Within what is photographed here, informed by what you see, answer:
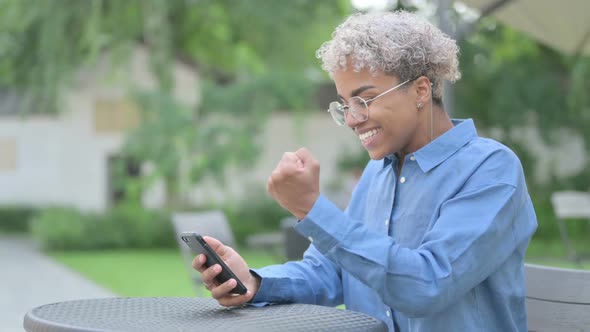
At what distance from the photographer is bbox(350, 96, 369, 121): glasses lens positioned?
7.52 ft

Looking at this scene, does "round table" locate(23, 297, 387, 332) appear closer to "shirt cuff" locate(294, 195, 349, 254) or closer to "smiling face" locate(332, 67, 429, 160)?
"shirt cuff" locate(294, 195, 349, 254)

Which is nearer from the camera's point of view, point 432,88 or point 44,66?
point 432,88

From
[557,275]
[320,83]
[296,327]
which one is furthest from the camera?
[320,83]

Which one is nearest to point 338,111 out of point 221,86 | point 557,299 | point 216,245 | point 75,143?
point 216,245

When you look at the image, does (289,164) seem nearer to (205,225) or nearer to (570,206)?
(205,225)

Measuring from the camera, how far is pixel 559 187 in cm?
1891

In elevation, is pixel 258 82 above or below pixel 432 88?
below

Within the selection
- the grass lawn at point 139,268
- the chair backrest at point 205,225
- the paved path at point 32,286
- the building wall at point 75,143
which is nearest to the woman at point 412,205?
the chair backrest at point 205,225

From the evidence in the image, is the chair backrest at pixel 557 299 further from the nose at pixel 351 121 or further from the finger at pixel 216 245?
the finger at pixel 216 245

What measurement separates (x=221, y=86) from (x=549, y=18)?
13.0 m

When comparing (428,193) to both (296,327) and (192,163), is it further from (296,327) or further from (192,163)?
(192,163)

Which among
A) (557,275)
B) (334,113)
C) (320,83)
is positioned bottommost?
(320,83)

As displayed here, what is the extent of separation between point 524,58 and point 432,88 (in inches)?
650

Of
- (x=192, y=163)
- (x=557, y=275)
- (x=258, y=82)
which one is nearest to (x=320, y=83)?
→ (x=258, y=82)
